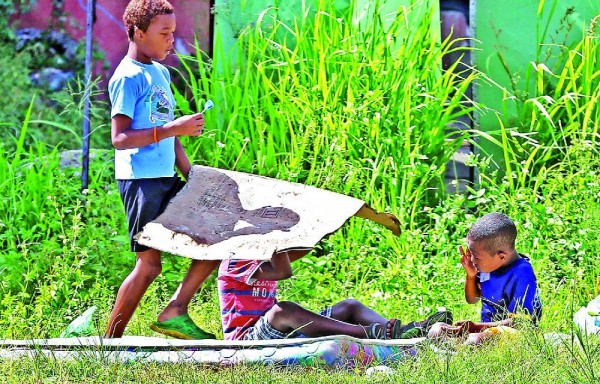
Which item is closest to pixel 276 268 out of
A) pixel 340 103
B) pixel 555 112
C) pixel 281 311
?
pixel 281 311

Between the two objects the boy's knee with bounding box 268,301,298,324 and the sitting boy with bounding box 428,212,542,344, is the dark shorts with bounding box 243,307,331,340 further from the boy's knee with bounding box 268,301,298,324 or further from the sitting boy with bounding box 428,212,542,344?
the sitting boy with bounding box 428,212,542,344

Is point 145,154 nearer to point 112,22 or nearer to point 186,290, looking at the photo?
point 186,290

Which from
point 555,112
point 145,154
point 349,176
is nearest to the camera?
point 145,154

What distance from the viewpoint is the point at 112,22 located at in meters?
7.46

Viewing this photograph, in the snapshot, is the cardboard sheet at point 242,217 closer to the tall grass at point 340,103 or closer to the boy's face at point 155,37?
the boy's face at point 155,37

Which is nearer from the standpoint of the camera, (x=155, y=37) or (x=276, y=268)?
(x=276, y=268)

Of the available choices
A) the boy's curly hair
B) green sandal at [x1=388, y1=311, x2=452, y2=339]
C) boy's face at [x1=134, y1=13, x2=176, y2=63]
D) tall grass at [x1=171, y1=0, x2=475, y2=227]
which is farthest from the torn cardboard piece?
tall grass at [x1=171, y1=0, x2=475, y2=227]

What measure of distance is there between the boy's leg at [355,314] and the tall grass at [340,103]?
1.58 meters

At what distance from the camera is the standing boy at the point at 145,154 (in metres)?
4.80

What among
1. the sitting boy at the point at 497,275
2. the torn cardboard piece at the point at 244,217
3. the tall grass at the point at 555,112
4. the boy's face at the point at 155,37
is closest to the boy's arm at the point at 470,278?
the sitting boy at the point at 497,275

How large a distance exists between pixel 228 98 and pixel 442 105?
1.44m

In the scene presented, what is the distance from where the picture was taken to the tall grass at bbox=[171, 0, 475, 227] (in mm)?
6621

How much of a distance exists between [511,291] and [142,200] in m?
1.72

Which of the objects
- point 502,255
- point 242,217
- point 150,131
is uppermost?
point 150,131
